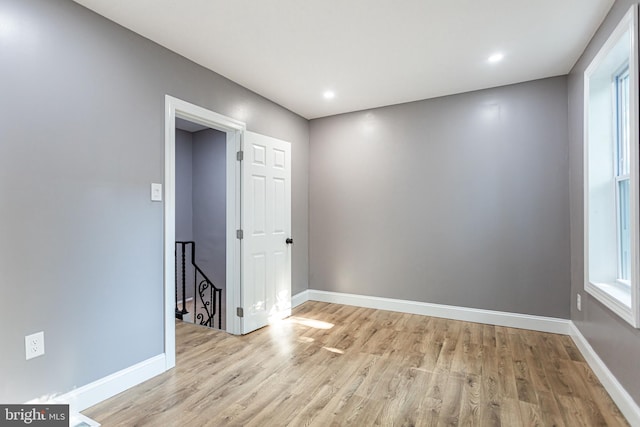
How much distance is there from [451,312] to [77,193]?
148 inches

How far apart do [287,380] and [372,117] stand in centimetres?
325

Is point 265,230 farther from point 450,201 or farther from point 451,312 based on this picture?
point 451,312

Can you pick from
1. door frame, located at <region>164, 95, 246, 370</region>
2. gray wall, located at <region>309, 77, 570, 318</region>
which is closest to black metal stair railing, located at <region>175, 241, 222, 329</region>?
door frame, located at <region>164, 95, 246, 370</region>

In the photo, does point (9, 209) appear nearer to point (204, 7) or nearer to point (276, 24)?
point (204, 7)

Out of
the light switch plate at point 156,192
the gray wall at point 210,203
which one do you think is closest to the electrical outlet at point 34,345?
the light switch plate at point 156,192

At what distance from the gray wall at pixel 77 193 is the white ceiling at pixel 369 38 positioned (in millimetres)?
342

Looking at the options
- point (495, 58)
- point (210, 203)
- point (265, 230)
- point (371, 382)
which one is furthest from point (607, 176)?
point (210, 203)

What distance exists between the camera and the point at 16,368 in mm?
1757

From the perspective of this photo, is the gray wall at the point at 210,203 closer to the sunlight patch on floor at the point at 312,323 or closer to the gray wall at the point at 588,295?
the sunlight patch on floor at the point at 312,323

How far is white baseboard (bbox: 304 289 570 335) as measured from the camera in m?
3.26

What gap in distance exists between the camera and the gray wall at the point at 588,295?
1.91m

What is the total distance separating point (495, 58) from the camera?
9.31 ft

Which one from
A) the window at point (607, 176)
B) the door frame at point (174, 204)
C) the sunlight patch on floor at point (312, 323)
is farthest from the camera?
the sunlight patch on floor at point (312, 323)

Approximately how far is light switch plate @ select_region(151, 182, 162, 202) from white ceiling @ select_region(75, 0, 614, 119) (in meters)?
1.15
